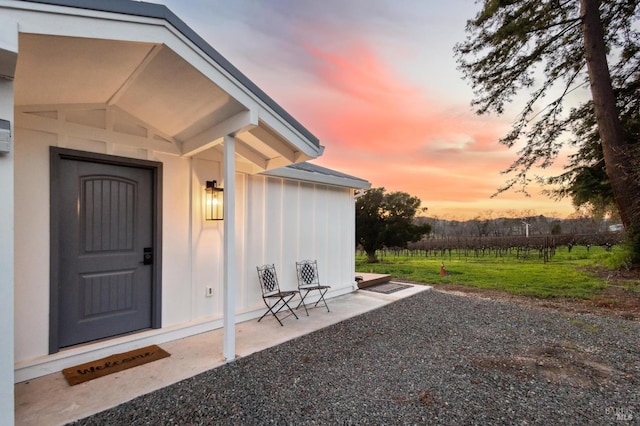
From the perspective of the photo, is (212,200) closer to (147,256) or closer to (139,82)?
(147,256)

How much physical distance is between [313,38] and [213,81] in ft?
15.5

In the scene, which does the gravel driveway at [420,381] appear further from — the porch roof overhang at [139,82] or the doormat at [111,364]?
the porch roof overhang at [139,82]

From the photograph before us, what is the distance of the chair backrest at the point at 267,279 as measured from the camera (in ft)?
14.5

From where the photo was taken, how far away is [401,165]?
10.7 m

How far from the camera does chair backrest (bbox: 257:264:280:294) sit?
442cm

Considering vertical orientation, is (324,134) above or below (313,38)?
below

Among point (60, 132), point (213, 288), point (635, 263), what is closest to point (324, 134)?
point (213, 288)

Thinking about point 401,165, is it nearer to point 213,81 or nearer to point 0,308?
point 213,81

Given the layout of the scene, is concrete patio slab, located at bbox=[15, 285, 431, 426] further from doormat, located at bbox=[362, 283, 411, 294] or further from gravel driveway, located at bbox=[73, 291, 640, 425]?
doormat, located at bbox=[362, 283, 411, 294]

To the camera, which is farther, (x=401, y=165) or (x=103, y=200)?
(x=401, y=165)

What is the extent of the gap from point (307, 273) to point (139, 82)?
146 inches

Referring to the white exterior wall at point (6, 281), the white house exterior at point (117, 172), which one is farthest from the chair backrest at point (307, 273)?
the white exterior wall at point (6, 281)

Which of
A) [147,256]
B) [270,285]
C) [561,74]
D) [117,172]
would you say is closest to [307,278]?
[270,285]

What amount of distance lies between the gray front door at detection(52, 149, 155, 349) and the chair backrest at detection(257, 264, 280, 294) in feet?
4.86
